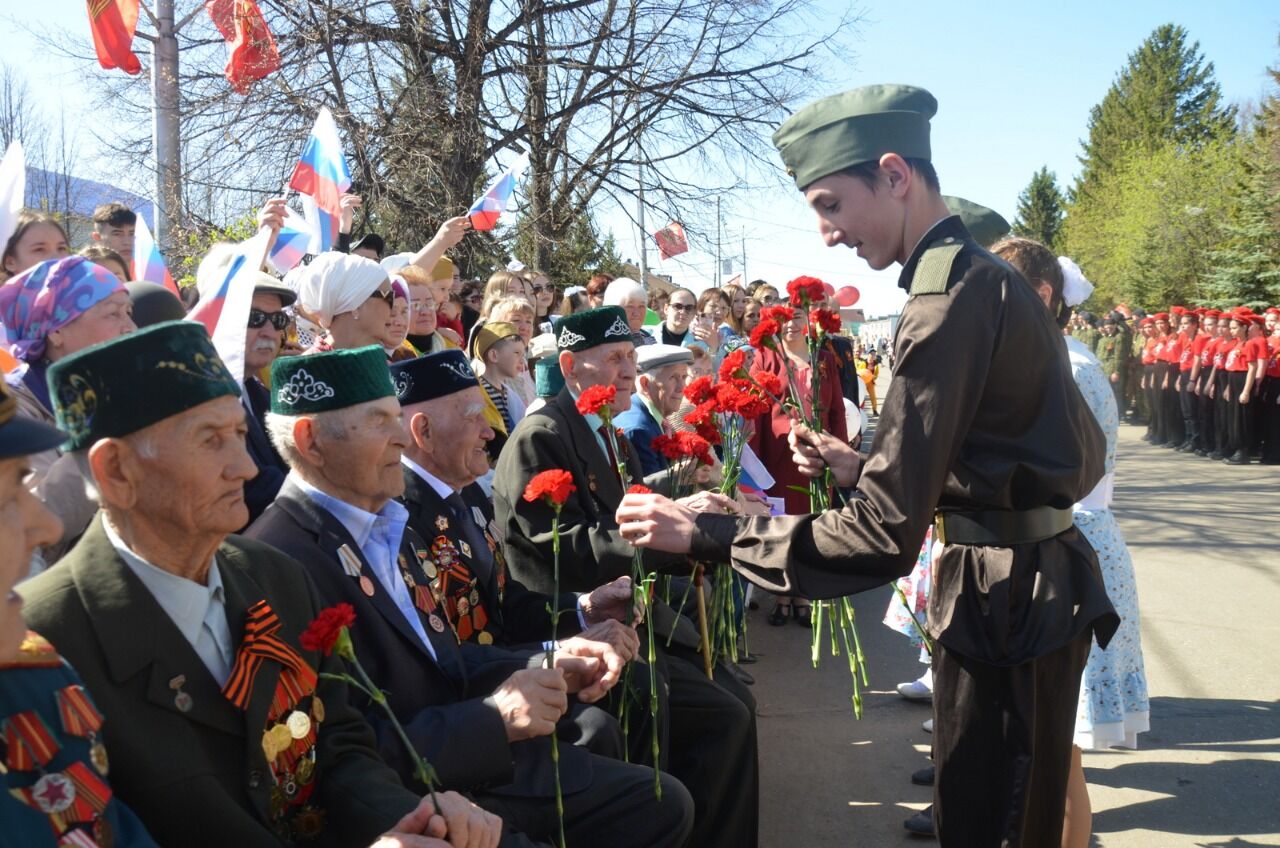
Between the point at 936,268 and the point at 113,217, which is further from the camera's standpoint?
the point at 113,217

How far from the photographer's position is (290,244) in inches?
220

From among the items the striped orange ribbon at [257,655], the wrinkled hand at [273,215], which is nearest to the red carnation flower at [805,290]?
the striped orange ribbon at [257,655]

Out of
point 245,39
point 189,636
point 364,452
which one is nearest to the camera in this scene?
point 189,636

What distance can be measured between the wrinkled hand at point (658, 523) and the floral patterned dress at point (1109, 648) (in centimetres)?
235

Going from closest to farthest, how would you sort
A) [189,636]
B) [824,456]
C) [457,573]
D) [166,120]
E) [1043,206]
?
[189,636] < [824,456] < [457,573] < [166,120] < [1043,206]

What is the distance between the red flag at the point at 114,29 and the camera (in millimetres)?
9570

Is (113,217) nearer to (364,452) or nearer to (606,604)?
(364,452)

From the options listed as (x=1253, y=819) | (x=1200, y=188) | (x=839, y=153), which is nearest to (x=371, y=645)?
(x=839, y=153)

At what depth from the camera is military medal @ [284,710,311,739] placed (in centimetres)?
201

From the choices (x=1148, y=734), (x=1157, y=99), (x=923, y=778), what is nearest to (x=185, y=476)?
(x=923, y=778)

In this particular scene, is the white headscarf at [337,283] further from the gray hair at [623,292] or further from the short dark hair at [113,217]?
the gray hair at [623,292]

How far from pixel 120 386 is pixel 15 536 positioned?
22.0 inches

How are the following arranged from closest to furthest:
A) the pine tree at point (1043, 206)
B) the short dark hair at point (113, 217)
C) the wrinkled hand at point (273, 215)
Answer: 1. the wrinkled hand at point (273, 215)
2. the short dark hair at point (113, 217)
3. the pine tree at point (1043, 206)

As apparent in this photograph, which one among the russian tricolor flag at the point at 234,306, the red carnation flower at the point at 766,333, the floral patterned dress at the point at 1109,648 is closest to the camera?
the red carnation flower at the point at 766,333
